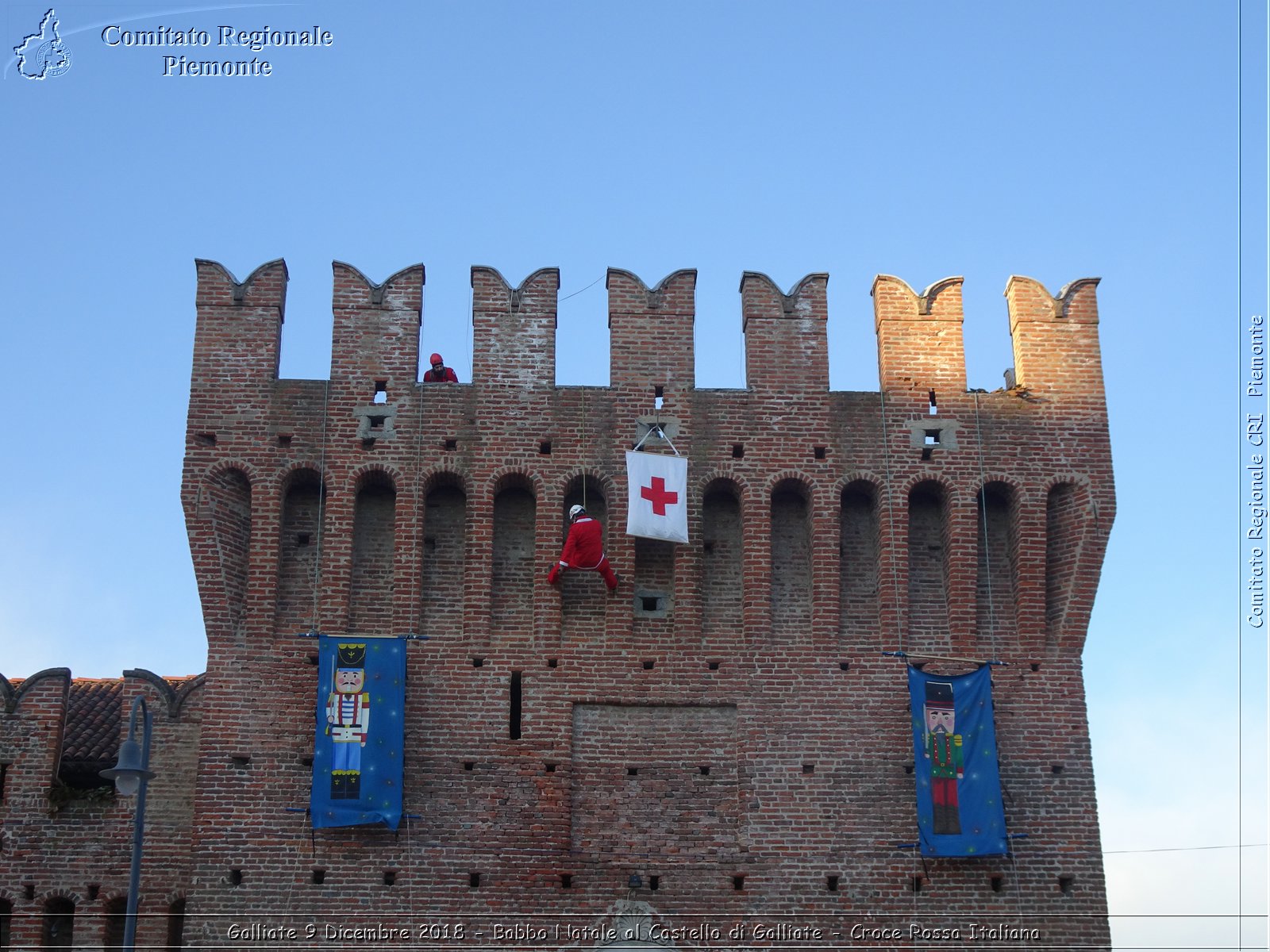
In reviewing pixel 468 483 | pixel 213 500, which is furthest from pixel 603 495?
pixel 213 500

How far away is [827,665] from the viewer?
2006cm

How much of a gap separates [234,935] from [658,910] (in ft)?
16.9

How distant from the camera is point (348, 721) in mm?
19234

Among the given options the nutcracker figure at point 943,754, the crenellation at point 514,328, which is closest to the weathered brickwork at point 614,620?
the crenellation at point 514,328

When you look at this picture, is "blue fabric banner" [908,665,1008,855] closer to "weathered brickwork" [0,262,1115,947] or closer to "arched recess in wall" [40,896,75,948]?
"weathered brickwork" [0,262,1115,947]

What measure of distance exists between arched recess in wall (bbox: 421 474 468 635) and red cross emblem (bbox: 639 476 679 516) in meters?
2.48

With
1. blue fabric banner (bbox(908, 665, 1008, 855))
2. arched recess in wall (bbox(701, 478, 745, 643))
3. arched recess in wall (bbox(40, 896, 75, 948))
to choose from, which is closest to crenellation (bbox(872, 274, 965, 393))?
arched recess in wall (bbox(701, 478, 745, 643))

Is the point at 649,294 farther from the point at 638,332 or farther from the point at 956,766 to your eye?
the point at 956,766

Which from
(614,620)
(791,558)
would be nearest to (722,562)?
(791,558)


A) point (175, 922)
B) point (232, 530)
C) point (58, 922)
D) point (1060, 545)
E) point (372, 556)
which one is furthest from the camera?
point (1060, 545)

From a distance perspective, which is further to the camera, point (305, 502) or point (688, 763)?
point (305, 502)

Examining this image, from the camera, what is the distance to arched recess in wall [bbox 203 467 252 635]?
2006cm

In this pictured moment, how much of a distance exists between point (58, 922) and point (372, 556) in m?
6.15

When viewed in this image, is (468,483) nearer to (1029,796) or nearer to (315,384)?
(315,384)
